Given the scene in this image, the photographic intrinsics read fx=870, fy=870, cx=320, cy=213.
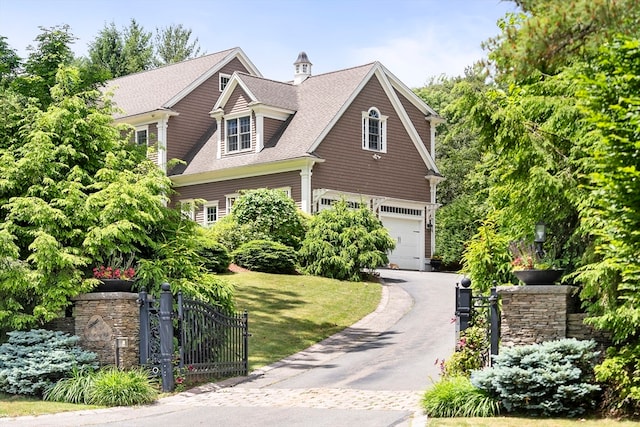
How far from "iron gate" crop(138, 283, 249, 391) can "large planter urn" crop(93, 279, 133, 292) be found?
54 centimetres

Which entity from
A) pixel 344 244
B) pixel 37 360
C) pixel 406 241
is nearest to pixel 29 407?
pixel 37 360

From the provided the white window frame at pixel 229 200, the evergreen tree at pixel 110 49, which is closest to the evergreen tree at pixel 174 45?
the evergreen tree at pixel 110 49

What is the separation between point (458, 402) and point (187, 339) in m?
5.24

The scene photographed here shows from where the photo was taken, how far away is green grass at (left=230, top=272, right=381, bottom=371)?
19.1 metres

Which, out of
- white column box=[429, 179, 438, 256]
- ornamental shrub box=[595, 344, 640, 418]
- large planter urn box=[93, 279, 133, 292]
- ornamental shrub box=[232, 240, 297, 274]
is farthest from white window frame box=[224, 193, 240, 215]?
ornamental shrub box=[595, 344, 640, 418]

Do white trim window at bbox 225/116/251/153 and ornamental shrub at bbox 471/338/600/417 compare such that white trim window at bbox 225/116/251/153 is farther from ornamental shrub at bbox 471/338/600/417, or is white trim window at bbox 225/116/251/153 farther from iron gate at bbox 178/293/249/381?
ornamental shrub at bbox 471/338/600/417

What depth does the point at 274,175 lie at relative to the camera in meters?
33.6

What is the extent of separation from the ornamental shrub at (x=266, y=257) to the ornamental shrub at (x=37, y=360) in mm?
13301

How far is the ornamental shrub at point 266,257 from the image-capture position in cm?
2764

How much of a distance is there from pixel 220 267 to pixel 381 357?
9.89m

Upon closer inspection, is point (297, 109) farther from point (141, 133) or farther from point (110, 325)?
point (110, 325)

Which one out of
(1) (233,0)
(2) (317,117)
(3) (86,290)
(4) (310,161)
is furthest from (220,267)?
(1) (233,0)

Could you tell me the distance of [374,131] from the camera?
3534cm

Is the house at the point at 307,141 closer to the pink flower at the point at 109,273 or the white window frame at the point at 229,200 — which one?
the white window frame at the point at 229,200
